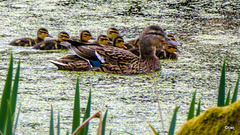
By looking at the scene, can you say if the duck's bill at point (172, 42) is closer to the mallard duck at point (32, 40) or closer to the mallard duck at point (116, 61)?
the mallard duck at point (116, 61)

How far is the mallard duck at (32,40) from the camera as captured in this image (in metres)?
4.64

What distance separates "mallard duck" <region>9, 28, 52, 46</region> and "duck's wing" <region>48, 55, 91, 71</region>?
656 millimetres

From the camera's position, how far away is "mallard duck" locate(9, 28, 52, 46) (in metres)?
4.64

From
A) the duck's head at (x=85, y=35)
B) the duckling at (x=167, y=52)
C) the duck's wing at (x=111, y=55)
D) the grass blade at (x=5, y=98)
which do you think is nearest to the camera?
the grass blade at (x=5, y=98)

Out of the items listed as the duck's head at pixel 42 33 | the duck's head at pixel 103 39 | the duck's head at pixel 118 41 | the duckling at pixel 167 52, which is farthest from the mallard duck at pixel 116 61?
the duck's head at pixel 42 33

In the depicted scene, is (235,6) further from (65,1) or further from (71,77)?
(71,77)

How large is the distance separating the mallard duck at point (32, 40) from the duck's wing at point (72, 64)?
66 centimetres

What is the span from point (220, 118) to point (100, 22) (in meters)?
4.42

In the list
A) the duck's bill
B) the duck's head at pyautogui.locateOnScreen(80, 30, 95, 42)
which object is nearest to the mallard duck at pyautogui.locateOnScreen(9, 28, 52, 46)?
the duck's head at pyautogui.locateOnScreen(80, 30, 95, 42)

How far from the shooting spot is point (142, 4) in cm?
650

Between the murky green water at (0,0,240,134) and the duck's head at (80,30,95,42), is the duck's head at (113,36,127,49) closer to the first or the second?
the duck's head at (80,30,95,42)

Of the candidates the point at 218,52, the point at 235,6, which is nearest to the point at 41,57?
→ the point at 218,52

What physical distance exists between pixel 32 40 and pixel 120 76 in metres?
1.20

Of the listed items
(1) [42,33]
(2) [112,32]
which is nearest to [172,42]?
(2) [112,32]
